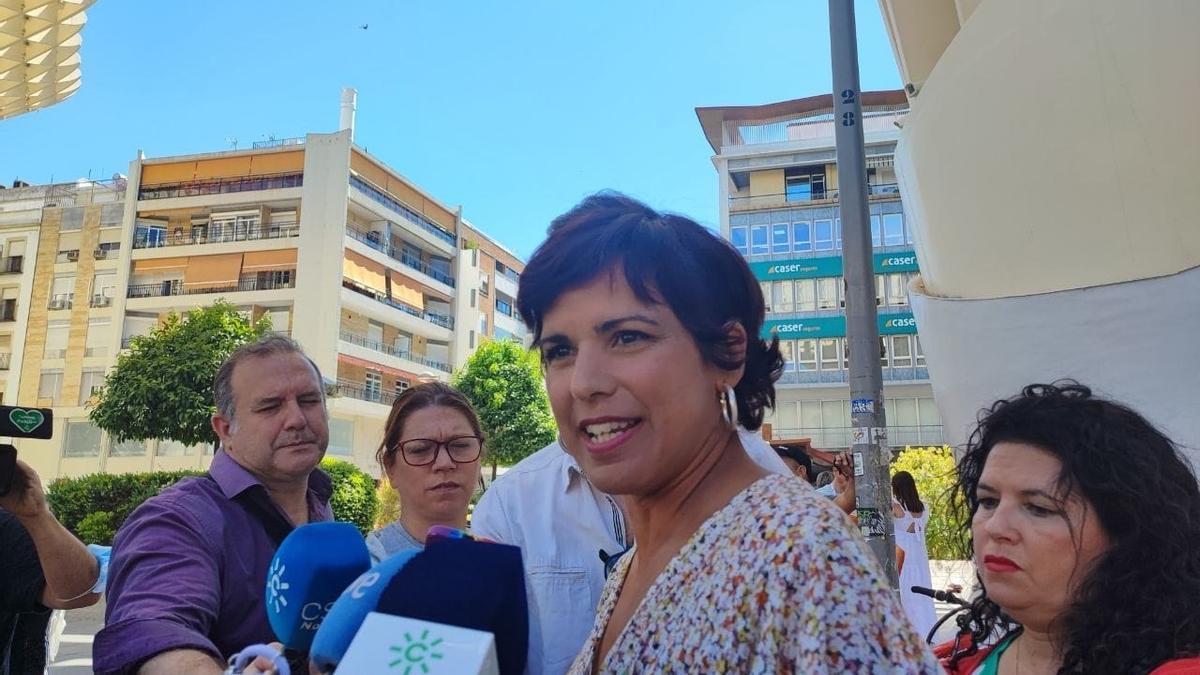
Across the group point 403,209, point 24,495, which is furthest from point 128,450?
point 24,495

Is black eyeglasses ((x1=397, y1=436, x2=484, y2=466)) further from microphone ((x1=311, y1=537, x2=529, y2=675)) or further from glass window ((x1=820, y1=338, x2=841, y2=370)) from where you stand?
glass window ((x1=820, y1=338, x2=841, y2=370))

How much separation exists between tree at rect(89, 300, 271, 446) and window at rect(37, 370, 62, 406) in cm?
1783

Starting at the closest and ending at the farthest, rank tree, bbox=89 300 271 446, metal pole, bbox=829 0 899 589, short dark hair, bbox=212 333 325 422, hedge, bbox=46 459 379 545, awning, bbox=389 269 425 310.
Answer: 1. short dark hair, bbox=212 333 325 422
2. metal pole, bbox=829 0 899 589
3. hedge, bbox=46 459 379 545
4. tree, bbox=89 300 271 446
5. awning, bbox=389 269 425 310

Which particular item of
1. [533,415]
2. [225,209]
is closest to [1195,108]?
[533,415]

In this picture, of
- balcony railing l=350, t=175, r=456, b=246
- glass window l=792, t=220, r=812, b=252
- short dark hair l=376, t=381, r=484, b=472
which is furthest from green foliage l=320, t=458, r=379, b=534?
glass window l=792, t=220, r=812, b=252

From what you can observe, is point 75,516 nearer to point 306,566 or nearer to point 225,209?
point 306,566

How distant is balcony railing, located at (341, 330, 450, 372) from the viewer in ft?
115

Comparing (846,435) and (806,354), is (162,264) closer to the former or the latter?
(806,354)

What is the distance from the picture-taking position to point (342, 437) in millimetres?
35312

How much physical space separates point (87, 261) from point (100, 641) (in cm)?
4012

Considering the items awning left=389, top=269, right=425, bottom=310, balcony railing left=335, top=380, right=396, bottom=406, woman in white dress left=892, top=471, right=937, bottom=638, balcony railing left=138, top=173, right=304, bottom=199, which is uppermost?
balcony railing left=138, top=173, right=304, bottom=199

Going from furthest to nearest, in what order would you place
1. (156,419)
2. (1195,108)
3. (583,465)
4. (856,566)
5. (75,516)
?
(156,419) < (75,516) < (1195,108) < (583,465) < (856,566)

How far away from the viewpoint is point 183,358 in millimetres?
19359

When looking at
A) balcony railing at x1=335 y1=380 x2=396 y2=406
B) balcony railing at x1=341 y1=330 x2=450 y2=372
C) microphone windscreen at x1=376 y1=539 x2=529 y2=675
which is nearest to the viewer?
microphone windscreen at x1=376 y1=539 x2=529 y2=675
